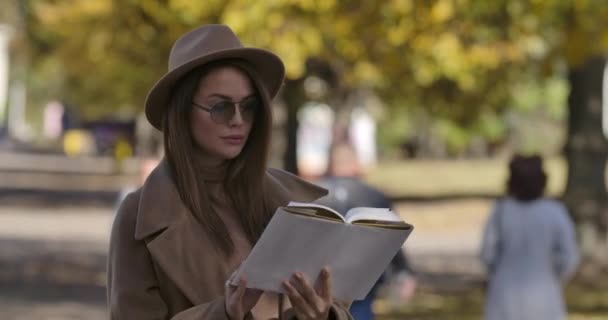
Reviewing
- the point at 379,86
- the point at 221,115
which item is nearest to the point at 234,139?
the point at 221,115

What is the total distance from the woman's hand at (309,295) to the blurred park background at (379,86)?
6832 mm

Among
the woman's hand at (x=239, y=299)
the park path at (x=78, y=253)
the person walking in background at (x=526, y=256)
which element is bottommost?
the park path at (x=78, y=253)

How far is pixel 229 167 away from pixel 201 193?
10cm

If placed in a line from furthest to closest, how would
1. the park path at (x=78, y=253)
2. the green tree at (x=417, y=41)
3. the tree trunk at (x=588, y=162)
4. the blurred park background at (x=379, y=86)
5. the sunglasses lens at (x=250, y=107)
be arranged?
the tree trunk at (x=588, y=162) → the park path at (x=78, y=253) → the blurred park background at (x=379, y=86) → the green tree at (x=417, y=41) → the sunglasses lens at (x=250, y=107)

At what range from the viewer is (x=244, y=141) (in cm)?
377

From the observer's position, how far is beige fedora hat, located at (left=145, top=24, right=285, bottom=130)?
146 inches

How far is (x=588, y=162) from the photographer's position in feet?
67.1

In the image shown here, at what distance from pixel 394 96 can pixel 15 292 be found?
17.6 metres

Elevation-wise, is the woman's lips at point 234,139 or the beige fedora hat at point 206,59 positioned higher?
the beige fedora hat at point 206,59

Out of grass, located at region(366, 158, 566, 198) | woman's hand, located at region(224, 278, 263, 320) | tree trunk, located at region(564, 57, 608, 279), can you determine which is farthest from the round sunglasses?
grass, located at region(366, 158, 566, 198)

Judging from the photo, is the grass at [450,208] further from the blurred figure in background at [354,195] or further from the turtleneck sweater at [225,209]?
the turtleneck sweater at [225,209]

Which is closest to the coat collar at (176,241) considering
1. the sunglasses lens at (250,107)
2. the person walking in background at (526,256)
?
A: the sunglasses lens at (250,107)

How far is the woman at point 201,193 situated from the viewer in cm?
365

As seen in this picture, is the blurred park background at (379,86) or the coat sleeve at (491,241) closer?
the coat sleeve at (491,241)
